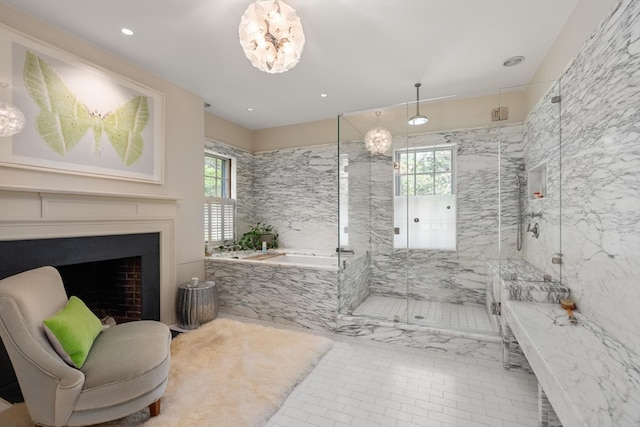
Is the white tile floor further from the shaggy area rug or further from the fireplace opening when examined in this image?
the fireplace opening

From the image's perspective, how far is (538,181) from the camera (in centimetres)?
306

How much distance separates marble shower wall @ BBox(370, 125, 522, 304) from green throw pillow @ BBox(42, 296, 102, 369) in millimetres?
3302

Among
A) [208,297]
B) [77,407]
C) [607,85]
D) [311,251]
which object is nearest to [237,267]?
[208,297]

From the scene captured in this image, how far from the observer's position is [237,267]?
368cm

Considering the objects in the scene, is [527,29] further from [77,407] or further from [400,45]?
[77,407]

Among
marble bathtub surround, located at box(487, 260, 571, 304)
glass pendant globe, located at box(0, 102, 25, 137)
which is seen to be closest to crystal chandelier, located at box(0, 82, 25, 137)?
glass pendant globe, located at box(0, 102, 25, 137)

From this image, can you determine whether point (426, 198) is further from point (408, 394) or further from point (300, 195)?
point (408, 394)

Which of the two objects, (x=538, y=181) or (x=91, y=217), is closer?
(x=91, y=217)

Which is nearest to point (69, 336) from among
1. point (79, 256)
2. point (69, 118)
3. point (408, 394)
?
point (79, 256)

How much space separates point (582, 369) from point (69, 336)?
2727 mm

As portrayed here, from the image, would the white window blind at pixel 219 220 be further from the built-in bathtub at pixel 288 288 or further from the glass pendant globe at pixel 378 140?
the glass pendant globe at pixel 378 140

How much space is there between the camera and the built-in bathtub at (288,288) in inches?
126

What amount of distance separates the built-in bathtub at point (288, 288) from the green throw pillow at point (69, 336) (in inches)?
74.6

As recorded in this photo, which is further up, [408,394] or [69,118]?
[69,118]
